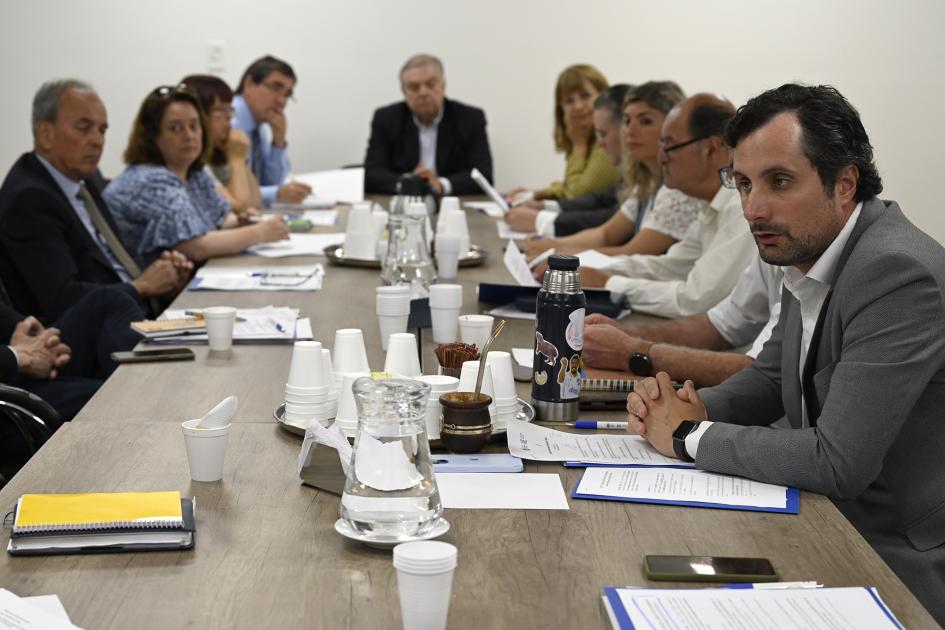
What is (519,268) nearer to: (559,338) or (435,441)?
(559,338)

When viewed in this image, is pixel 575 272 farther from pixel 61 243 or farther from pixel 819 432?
pixel 61 243

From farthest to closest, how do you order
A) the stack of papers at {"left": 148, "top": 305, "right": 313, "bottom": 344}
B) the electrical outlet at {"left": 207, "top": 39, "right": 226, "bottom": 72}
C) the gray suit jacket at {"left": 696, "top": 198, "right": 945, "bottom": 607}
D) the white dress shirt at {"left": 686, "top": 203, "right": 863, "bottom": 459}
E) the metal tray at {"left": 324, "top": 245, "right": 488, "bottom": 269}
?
the electrical outlet at {"left": 207, "top": 39, "right": 226, "bottom": 72}
the metal tray at {"left": 324, "top": 245, "right": 488, "bottom": 269}
the stack of papers at {"left": 148, "top": 305, "right": 313, "bottom": 344}
the white dress shirt at {"left": 686, "top": 203, "right": 863, "bottom": 459}
the gray suit jacket at {"left": 696, "top": 198, "right": 945, "bottom": 607}

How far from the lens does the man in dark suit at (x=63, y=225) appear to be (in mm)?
3307

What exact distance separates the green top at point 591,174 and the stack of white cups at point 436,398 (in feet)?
12.2

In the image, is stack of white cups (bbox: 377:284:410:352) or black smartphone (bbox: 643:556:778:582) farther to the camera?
stack of white cups (bbox: 377:284:410:352)

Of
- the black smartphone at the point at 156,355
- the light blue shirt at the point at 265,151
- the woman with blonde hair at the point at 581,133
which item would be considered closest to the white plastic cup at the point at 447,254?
the black smartphone at the point at 156,355

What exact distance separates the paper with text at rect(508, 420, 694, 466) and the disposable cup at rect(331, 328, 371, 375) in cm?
28

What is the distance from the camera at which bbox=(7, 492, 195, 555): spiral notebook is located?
1.27 metres

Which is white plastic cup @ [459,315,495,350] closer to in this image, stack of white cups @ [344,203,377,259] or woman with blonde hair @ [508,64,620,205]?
stack of white cups @ [344,203,377,259]

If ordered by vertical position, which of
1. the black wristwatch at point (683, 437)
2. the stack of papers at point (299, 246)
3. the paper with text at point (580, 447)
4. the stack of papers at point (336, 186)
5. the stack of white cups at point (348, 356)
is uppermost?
the stack of white cups at point (348, 356)

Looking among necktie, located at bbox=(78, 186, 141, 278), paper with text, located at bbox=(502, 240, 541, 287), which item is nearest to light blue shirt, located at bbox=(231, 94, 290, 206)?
necktie, located at bbox=(78, 186, 141, 278)

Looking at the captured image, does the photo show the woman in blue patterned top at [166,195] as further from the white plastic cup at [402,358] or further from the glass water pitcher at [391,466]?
the glass water pitcher at [391,466]

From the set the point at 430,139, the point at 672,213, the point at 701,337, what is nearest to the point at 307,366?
the point at 701,337

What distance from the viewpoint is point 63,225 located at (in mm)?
3402
